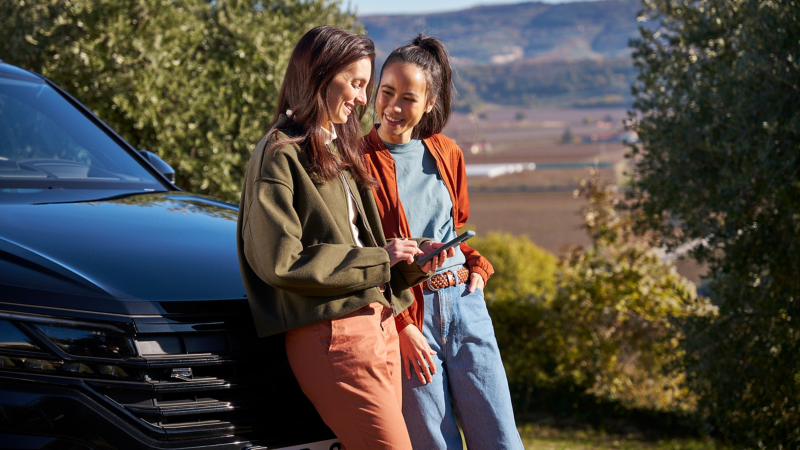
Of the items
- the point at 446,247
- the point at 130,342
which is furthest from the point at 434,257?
the point at 130,342

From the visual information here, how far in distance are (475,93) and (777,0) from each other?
194 metres

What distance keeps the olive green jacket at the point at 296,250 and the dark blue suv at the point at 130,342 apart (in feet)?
0.58

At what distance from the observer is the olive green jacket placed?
1890mm

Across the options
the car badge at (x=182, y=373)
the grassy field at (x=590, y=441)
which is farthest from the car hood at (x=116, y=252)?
the grassy field at (x=590, y=441)

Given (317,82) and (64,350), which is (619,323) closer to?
(317,82)

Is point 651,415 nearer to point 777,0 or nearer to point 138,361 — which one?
point 777,0

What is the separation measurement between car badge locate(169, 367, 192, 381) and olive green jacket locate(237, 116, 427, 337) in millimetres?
216

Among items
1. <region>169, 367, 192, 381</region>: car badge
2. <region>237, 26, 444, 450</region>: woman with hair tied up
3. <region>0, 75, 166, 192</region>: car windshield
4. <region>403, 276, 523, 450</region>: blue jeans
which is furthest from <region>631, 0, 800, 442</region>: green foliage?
<region>169, 367, 192, 381</region>: car badge

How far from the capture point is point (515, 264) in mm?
13000

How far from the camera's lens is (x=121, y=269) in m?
2.13

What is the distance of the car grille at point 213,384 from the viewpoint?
1924mm

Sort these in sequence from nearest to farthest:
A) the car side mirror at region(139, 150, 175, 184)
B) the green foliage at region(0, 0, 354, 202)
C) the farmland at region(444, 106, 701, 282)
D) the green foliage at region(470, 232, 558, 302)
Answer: the car side mirror at region(139, 150, 175, 184), the green foliage at region(0, 0, 354, 202), the green foliage at region(470, 232, 558, 302), the farmland at region(444, 106, 701, 282)

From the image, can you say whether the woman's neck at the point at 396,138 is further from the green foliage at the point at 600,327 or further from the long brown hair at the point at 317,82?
the green foliage at the point at 600,327

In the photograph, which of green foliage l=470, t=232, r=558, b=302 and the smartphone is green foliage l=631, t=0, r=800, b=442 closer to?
the smartphone
